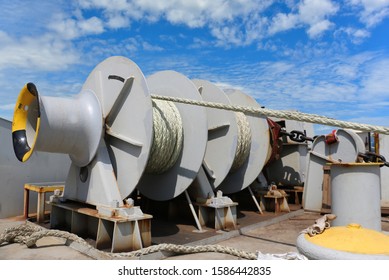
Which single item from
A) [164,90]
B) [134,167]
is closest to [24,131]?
[134,167]

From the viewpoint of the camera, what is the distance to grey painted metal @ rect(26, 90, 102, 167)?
13.5 ft

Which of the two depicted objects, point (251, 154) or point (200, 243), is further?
point (251, 154)

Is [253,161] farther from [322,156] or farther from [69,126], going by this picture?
[69,126]

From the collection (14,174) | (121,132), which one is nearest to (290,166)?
(121,132)

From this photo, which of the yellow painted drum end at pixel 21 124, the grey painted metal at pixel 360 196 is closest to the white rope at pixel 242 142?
the grey painted metal at pixel 360 196

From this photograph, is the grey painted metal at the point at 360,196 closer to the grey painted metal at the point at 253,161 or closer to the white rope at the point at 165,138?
the grey painted metal at the point at 253,161

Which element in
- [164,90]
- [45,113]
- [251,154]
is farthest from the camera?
[251,154]

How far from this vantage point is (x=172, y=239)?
14.4ft

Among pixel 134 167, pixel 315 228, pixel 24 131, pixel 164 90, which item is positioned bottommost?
pixel 315 228

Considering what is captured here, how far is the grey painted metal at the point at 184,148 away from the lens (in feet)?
16.2

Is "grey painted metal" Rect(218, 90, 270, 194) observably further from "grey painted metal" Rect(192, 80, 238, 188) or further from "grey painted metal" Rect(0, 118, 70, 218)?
"grey painted metal" Rect(0, 118, 70, 218)

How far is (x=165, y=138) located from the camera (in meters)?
4.68

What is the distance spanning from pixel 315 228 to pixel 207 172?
307 cm
